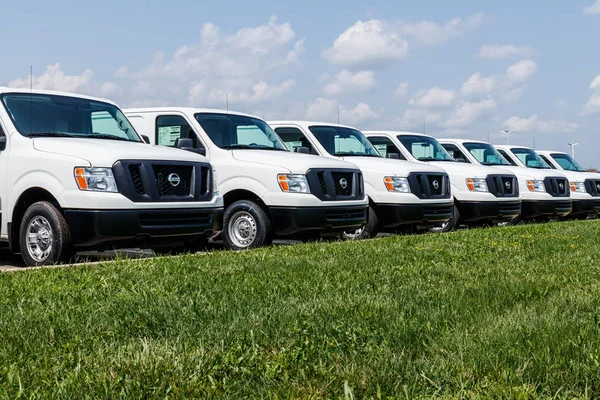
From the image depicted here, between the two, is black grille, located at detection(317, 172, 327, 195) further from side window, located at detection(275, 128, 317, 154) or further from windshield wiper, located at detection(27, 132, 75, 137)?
windshield wiper, located at detection(27, 132, 75, 137)

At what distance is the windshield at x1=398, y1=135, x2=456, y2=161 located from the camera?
1667cm

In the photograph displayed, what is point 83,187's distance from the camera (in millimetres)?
8391

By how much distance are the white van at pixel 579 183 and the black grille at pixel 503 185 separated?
166 inches

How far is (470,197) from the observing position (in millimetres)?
16266

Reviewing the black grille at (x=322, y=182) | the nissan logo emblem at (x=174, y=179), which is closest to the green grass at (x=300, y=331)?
the nissan logo emblem at (x=174, y=179)

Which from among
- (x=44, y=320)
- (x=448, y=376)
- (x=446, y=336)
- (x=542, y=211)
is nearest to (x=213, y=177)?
(x=44, y=320)

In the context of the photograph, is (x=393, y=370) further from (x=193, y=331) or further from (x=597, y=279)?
(x=597, y=279)

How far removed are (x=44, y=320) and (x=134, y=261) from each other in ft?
10.4

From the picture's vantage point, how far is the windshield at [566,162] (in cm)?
2297

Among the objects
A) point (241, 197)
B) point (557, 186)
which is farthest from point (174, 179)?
point (557, 186)

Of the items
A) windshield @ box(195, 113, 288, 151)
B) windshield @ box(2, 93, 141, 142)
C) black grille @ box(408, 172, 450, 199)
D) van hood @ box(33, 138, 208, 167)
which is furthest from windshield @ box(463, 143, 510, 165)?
van hood @ box(33, 138, 208, 167)

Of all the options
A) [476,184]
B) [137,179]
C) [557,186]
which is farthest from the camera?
[557,186]

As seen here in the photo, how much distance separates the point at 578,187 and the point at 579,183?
0.41 ft

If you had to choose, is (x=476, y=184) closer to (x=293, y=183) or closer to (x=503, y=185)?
(x=503, y=185)
